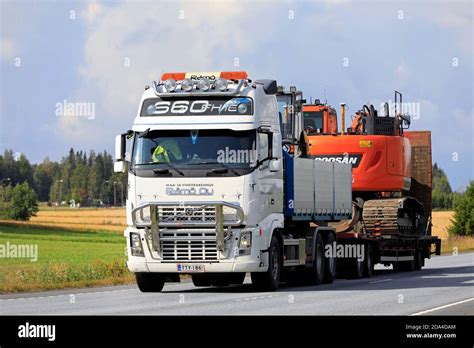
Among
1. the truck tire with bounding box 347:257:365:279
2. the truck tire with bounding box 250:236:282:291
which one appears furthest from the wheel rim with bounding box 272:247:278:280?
the truck tire with bounding box 347:257:365:279

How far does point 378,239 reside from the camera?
3512cm

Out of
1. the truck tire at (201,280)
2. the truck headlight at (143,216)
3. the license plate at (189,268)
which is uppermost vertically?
the truck headlight at (143,216)

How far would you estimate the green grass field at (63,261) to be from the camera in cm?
3030

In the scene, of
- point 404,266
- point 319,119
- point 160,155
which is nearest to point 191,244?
point 160,155

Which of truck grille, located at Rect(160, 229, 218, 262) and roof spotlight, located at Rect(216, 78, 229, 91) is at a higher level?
roof spotlight, located at Rect(216, 78, 229, 91)

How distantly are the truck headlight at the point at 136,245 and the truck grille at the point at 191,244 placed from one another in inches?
20.6

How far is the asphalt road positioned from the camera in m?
20.7

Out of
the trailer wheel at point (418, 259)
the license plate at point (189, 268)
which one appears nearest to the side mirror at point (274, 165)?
the license plate at point (189, 268)

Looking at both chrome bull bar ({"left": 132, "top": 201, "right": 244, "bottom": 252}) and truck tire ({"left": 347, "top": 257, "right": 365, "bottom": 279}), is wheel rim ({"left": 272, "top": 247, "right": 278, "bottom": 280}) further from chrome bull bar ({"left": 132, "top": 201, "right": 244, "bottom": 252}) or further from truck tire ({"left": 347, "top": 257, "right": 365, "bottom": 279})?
truck tire ({"left": 347, "top": 257, "right": 365, "bottom": 279})

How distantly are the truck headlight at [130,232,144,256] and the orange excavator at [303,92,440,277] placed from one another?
9402mm

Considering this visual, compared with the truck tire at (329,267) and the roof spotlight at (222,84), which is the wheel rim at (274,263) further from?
the roof spotlight at (222,84)

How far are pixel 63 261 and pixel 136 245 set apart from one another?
31198 mm
